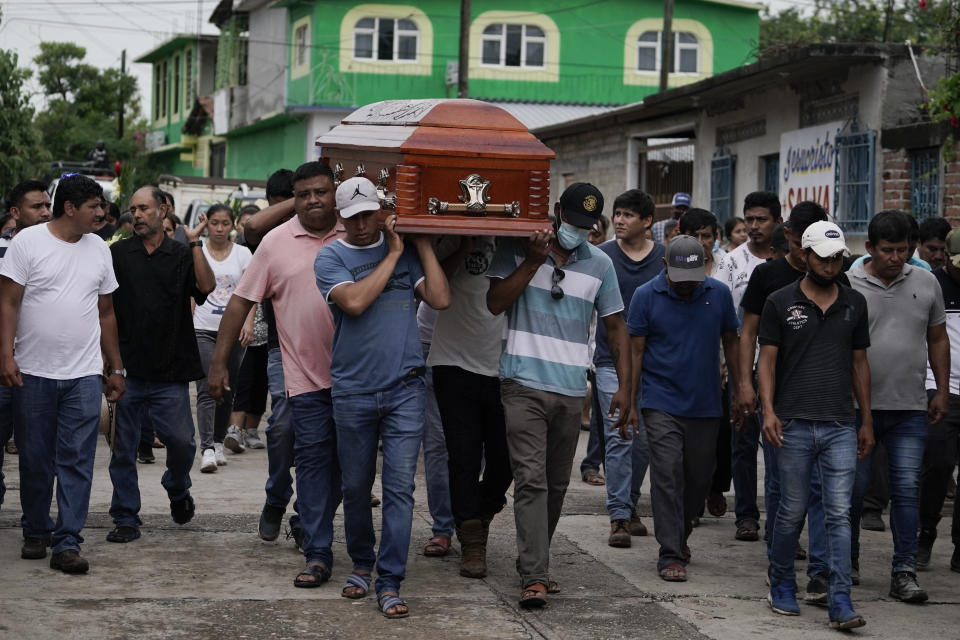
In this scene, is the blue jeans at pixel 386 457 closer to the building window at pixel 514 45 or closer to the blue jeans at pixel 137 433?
the blue jeans at pixel 137 433

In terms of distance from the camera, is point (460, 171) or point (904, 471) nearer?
point (460, 171)

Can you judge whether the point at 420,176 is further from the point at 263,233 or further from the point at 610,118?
the point at 610,118

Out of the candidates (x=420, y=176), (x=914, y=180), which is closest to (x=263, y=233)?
(x=420, y=176)

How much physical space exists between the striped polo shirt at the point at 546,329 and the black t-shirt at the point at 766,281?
1002 mm

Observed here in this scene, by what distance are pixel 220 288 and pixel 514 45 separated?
3024cm

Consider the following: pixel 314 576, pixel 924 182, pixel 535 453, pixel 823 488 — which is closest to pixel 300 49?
pixel 924 182

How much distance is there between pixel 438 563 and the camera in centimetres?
768

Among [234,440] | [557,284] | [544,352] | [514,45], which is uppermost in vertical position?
[514,45]

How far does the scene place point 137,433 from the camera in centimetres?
807

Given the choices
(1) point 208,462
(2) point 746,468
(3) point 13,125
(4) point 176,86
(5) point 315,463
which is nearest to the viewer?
(5) point 315,463

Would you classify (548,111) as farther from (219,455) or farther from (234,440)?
(219,455)

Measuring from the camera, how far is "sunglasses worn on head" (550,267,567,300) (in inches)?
273

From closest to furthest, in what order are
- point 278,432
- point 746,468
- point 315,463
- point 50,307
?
point 315,463
point 50,307
point 278,432
point 746,468

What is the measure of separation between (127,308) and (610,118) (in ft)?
52.9
